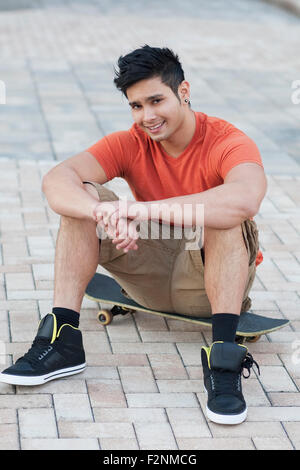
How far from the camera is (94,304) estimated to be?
3.91 metres

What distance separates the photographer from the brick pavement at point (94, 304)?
→ 114 inches

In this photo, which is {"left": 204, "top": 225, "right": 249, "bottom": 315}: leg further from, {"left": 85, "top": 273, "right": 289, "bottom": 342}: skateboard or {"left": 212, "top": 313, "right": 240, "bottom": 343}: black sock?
{"left": 85, "top": 273, "right": 289, "bottom": 342}: skateboard

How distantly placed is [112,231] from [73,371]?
58 cm

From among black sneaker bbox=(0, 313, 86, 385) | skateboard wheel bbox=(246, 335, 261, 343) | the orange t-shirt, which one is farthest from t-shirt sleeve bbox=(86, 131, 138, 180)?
skateboard wheel bbox=(246, 335, 261, 343)

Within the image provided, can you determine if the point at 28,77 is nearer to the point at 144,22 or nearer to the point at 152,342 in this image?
the point at 144,22

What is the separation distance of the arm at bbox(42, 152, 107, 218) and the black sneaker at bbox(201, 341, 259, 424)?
0.70 m

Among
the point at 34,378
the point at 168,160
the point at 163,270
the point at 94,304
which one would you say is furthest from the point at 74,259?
the point at 94,304

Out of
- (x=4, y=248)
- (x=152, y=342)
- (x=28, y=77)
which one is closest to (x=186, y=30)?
(x=28, y=77)

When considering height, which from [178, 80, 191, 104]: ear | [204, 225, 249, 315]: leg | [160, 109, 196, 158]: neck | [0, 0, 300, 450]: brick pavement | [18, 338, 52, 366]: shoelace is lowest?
[0, 0, 300, 450]: brick pavement

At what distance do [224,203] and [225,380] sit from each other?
646 mm

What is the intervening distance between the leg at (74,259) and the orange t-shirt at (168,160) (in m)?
0.26

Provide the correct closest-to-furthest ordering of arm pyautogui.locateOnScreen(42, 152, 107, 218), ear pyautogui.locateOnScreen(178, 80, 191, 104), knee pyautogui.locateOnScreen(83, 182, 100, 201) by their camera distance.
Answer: arm pyautogui.locateOnScreen(42, 152, 107, 218) < knee pyautogui.locateOnScreen(83, 182, 100, 201) < ear pyautogui.locateOnScreen(178, 80, 191, 104)

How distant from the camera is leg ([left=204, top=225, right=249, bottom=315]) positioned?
3.07 meters

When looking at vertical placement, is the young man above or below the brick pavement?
above
